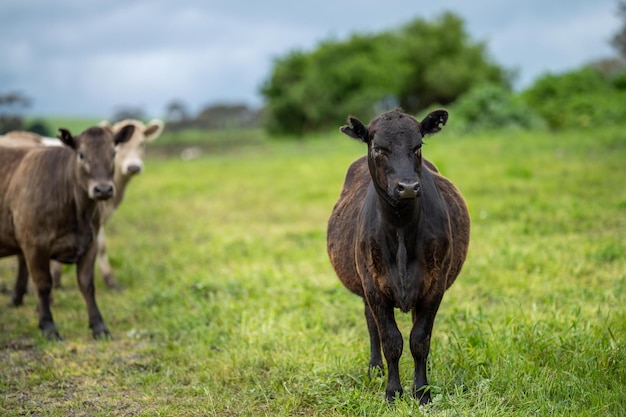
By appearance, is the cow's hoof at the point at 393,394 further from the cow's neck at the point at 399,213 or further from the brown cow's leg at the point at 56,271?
the brown cow's leg at the point at 56,271

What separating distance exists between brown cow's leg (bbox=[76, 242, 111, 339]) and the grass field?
172 millimetres

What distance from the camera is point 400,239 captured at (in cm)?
466

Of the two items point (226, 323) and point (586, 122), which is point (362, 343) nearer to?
point (226, 323)

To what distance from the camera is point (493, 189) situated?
527 inches

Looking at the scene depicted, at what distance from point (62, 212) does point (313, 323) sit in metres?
2.75

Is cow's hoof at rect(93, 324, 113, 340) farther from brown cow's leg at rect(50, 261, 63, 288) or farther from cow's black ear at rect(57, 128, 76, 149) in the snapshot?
brown cow's leg at rect(50, 261, 63, 288)

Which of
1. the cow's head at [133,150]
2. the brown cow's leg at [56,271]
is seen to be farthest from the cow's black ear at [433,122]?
the cow's head at [133,150]

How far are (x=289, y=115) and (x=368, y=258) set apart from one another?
117 feet

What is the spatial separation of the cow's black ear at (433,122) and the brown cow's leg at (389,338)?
1.12 m

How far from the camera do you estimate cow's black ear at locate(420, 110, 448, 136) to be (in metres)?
4.78

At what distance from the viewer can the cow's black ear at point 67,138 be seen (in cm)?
730

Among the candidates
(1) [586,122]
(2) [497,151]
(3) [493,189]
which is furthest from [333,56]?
(3) [493,189]

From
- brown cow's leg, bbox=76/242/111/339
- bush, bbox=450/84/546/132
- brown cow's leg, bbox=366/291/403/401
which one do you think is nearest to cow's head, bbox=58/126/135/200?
brown cow's leg, bbox=76/242/111/339

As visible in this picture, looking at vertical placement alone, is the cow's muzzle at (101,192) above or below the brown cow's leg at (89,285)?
above
